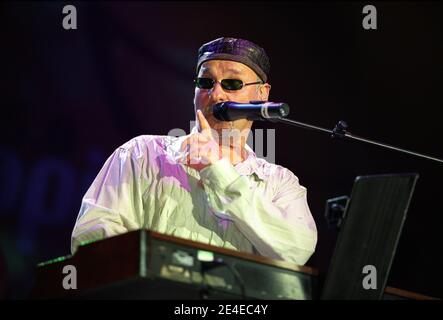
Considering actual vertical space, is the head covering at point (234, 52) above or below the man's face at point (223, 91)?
above

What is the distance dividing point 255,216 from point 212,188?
8.7 inches

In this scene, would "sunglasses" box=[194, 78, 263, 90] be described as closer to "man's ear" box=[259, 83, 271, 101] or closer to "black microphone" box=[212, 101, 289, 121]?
"man's ear" box=[259, 83, 271, 101]

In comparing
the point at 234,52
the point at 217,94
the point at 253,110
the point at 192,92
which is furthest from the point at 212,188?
the point at 192,92

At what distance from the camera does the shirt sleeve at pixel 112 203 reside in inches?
108

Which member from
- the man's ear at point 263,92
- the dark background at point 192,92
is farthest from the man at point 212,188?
the dark background at point 192,92

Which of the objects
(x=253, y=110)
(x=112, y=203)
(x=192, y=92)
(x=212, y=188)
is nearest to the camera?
(x=253, y=110)

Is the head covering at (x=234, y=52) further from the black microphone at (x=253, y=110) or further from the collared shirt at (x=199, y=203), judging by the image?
the black microphone at (x=253, y=110)

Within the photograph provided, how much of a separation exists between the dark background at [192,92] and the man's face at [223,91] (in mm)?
1229

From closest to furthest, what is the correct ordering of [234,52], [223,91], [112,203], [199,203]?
1. [112,203]
2. [199,203]
3. [223,91]
4. [234,52]

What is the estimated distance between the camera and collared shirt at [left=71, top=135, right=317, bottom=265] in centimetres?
273

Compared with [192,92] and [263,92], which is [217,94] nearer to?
[263,92]

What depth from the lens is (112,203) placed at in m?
3.07

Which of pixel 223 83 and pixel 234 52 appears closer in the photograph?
pixel 223 83

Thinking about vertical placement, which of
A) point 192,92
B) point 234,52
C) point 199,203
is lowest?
point 199,203
